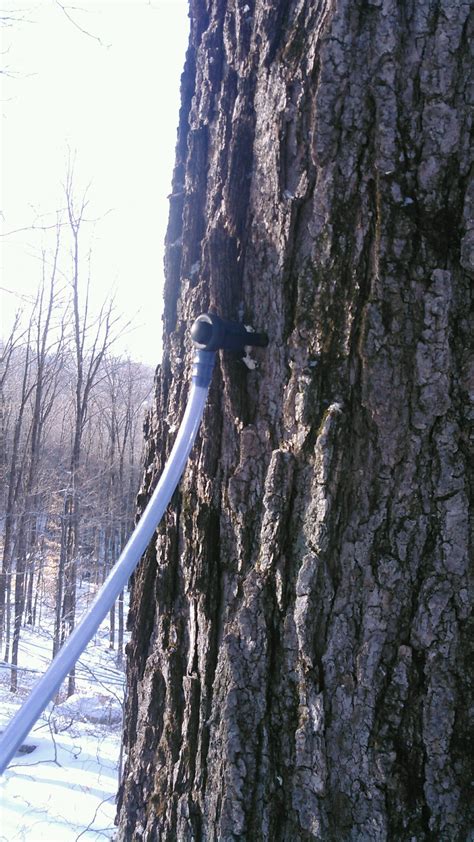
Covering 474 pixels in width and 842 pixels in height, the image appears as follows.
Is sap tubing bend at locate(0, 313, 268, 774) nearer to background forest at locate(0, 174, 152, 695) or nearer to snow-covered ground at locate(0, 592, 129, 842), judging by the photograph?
snow-covered ground at locate(0, 592, 129, 842)

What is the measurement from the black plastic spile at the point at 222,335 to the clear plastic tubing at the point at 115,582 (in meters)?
0.03

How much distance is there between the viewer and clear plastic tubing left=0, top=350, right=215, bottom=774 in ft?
2.72

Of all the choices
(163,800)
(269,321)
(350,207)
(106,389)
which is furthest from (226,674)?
(106,389)

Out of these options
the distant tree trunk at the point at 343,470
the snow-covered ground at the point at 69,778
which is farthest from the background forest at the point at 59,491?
the distant tree trunk at the point at 343,470

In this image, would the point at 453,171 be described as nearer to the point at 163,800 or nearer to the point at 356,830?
the point at 356,830

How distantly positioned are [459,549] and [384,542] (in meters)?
0.10

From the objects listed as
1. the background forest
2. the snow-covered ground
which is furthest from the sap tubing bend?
the background forest

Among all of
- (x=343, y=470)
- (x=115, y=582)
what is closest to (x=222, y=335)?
(x=343, y=470)

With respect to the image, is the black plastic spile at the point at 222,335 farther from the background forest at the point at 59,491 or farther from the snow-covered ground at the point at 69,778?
the background forest at the point at 59,491

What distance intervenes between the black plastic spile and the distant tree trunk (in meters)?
0.03

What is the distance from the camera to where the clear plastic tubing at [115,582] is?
0.83 metres

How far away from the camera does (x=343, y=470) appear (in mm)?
880

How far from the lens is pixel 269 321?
999 mm

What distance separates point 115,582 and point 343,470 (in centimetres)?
38
